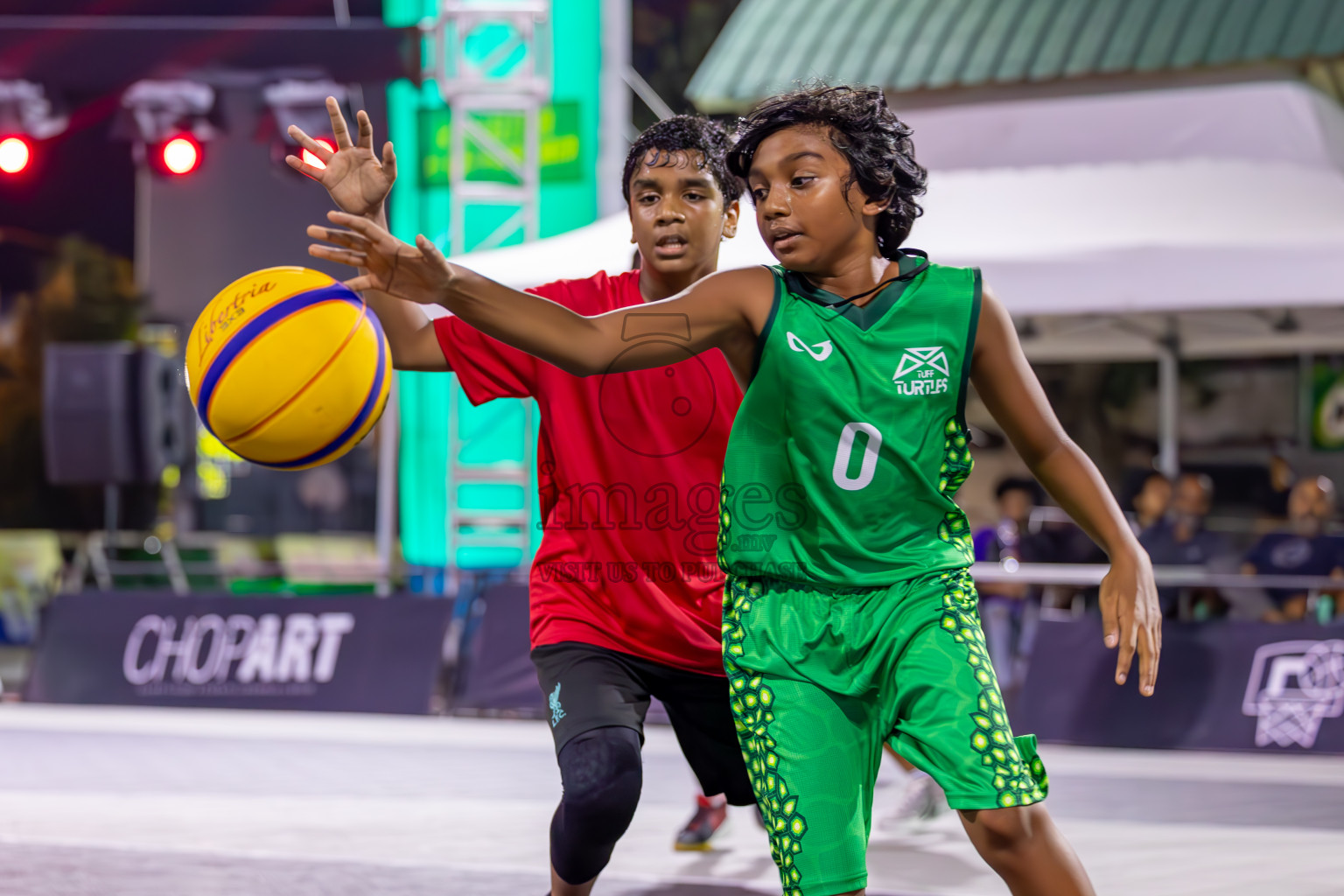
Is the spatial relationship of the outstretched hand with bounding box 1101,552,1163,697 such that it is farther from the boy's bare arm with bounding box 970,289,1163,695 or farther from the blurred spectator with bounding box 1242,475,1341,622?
the blurred spectator with bounding box 1242,475,1341,622

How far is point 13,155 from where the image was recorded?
35.7 feet

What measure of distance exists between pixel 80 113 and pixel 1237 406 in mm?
9766

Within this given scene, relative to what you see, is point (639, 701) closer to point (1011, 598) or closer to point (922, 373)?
point (922, 373)

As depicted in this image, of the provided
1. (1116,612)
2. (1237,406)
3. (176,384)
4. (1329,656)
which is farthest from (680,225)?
(1237,406)

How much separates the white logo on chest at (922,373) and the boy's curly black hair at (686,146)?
1.09m

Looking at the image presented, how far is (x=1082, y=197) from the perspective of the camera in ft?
33.2

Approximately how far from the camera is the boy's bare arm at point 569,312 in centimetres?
264

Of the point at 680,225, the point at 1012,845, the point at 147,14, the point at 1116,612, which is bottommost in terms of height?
the point at 1012,845

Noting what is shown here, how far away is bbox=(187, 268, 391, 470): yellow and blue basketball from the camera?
3381mm

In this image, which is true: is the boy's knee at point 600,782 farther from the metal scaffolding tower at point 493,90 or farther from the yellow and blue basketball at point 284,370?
the metal scaffolding tower at point 493,90

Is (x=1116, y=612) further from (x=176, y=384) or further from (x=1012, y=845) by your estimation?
(x=176, y=384)

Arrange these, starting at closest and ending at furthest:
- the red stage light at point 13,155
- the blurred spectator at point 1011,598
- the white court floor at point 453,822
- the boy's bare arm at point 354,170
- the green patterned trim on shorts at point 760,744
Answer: the green patterned trim on shorts at point 760,744 < the boy's bare arm at point 354,170 < the white court floor at point 453,822 < the blurred spectator at point 1011,598 < the red stage light at point 13,155

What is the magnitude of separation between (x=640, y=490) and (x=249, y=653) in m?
7.30

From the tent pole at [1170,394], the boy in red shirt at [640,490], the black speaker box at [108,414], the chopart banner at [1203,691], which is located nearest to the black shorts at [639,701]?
the boy in red shirt at [640,490]
